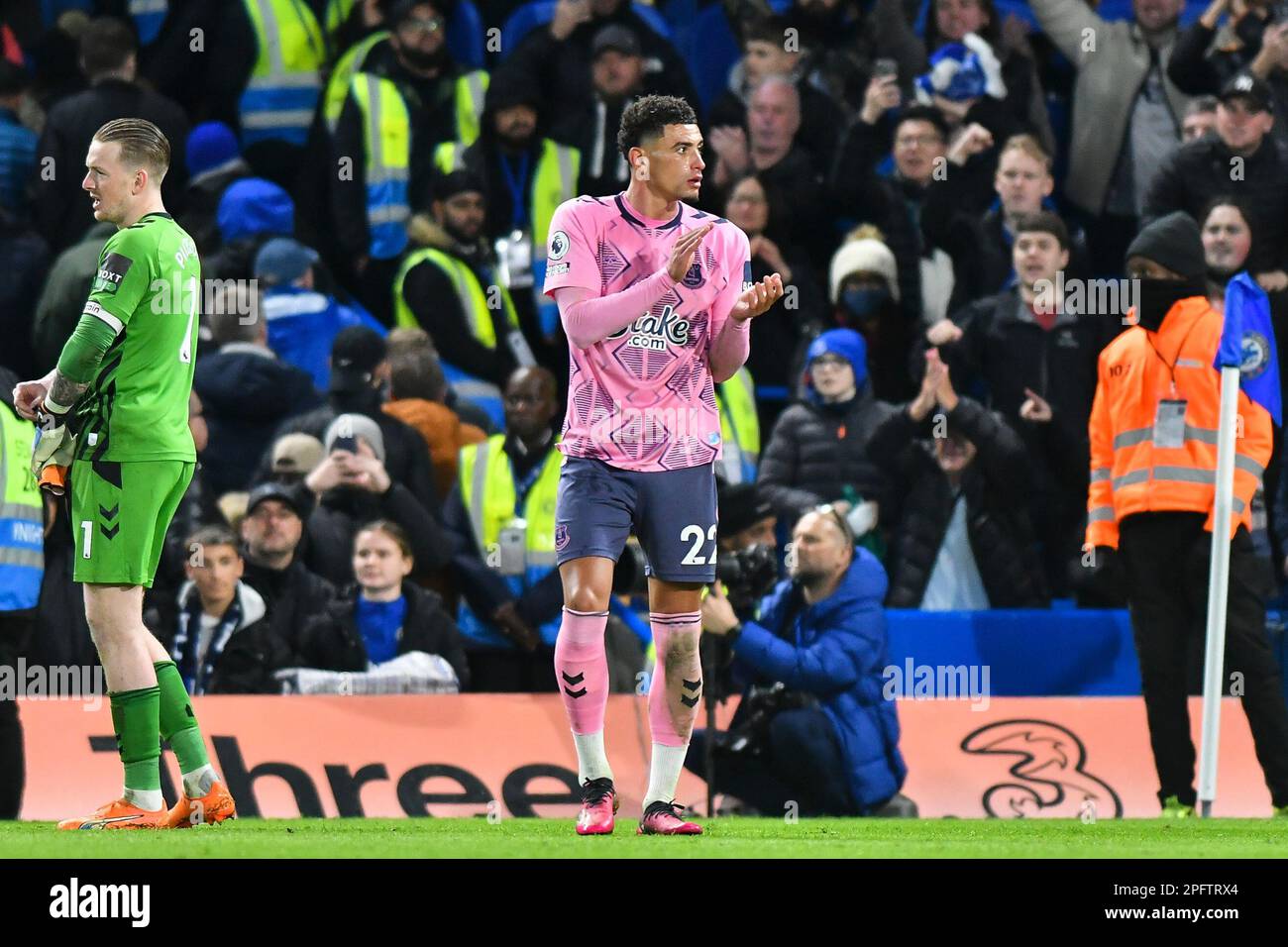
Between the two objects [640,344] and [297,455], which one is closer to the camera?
[640,344]

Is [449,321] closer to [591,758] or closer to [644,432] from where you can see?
[644,432]

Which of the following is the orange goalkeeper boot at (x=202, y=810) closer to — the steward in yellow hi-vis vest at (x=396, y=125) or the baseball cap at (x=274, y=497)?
the baseball cap at (x=274, y=497)

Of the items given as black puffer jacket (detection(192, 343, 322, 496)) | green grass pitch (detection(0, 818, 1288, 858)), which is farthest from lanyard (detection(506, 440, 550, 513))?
green grass pitch (detection(0, 818, 1288, 858))

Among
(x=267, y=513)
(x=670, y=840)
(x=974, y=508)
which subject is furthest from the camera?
(x=974, y=508)

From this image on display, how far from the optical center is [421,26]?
1333 cm

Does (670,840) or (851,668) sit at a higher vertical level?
(851,668)

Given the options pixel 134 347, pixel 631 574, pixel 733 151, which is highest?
pixel 733 151

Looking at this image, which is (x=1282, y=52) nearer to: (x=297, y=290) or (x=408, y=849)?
(x=297, y=290)

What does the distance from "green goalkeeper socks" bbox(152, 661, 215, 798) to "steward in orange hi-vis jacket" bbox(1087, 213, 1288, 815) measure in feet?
13.4

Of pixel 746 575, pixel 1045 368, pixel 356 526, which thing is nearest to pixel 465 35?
pixel 356 526

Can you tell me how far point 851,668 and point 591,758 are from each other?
3240mm

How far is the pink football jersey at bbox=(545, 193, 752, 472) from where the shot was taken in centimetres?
738

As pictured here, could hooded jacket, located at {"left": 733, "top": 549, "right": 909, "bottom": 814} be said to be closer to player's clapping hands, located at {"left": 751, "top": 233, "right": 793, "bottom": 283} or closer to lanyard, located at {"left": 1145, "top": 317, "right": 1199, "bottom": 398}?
lanyard, located at {"left": 1145, "top": 317, "right": 1199, "bottom": 398}

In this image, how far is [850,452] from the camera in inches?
467
